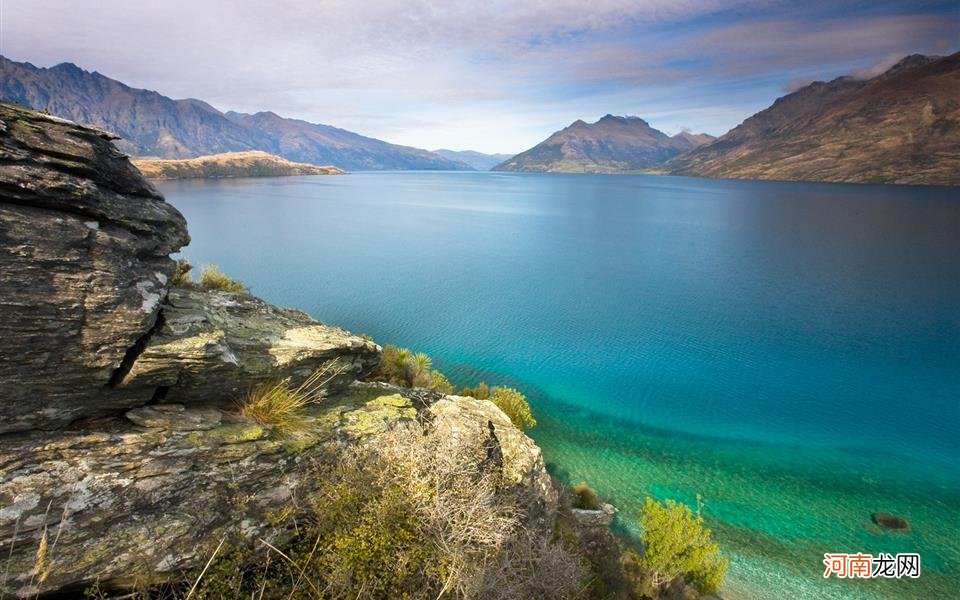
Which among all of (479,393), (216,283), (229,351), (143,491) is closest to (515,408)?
(479,393)

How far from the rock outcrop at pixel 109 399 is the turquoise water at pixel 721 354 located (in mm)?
22376

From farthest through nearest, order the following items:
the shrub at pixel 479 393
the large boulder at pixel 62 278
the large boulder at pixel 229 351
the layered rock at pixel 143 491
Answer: the shrub at pixel 479 393 < the large boulder at pixel 229 351 < the large boulder at pixel 62 278 < the layered rock at pixel 143 491

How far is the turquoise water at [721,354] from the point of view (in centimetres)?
2558

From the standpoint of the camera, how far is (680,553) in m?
19.7

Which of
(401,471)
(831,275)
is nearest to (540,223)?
(831,275)

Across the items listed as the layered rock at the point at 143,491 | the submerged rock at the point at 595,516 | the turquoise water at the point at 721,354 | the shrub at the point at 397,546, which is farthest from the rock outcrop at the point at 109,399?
the turquoise water at the point at 721,354

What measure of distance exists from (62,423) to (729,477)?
32.9m

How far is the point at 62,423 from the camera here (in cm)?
834

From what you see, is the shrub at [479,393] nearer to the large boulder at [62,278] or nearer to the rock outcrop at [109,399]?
the rock outcrop at [109,399]

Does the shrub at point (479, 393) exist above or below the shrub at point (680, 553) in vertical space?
above

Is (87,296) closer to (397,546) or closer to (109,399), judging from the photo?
(109,399)

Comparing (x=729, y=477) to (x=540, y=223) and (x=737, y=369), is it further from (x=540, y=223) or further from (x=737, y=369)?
(x=540, y=223)

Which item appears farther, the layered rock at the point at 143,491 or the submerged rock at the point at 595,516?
the submerged rock at the point at 595,516

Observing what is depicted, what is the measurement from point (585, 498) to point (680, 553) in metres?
5.89
